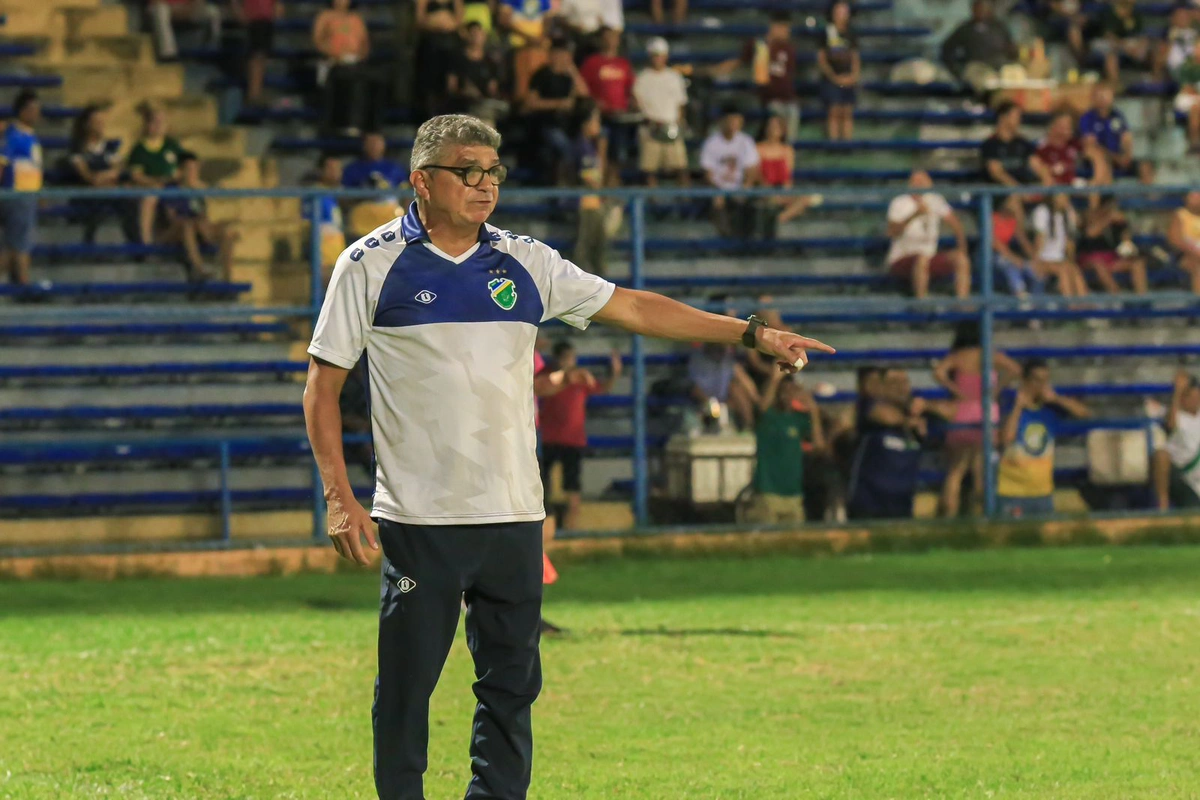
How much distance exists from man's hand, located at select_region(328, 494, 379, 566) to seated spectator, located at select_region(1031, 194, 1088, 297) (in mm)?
11299

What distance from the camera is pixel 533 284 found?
550 cm

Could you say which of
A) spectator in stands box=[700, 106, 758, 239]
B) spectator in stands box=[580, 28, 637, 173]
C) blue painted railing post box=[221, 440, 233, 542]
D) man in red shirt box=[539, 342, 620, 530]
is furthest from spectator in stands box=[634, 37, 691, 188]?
blue painted railing post box=[221, 440, 233, 542]

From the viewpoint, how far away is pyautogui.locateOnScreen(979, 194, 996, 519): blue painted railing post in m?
15.4

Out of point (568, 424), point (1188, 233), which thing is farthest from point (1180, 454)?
point (568, 424)

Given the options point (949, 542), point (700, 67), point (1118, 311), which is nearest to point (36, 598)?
point (949, 542)

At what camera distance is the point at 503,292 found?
5.41m

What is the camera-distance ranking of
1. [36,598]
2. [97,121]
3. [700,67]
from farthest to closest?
1. [700,67]
2. [97,121]
3. [36,598]

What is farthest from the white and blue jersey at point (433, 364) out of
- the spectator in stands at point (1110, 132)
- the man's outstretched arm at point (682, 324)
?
the spectator in stands at point (1110, 132)

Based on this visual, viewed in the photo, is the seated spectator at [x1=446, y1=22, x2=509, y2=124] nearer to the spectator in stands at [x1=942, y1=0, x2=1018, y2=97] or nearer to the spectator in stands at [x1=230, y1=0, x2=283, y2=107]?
the spectator in stands at [x1=230, y1=0, x2=283, y2=107]

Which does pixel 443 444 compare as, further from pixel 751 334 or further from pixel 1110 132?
pixel 1110 132

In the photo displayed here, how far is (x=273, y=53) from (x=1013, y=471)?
8.42 metres

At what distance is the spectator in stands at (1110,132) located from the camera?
20078 millimetres

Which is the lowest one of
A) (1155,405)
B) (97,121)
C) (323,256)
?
(1155,405)

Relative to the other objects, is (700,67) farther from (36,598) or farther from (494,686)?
(494,686)
